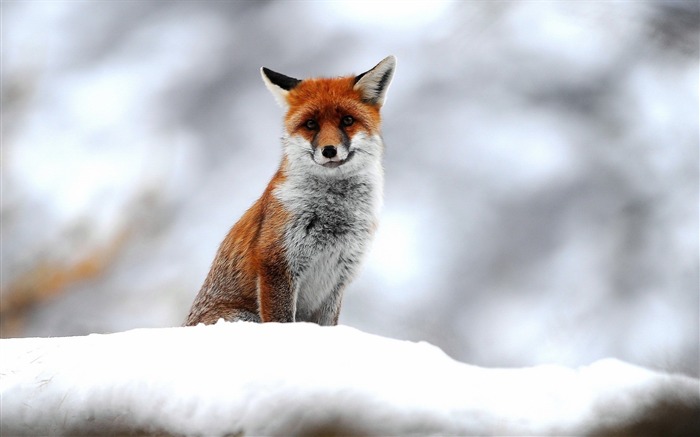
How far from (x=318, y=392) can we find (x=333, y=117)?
86.5 inches

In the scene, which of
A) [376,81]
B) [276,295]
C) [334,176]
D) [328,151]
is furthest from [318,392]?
[376,81]

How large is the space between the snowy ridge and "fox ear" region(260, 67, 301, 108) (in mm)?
1860

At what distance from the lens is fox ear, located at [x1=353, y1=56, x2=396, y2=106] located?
5125 millimetres

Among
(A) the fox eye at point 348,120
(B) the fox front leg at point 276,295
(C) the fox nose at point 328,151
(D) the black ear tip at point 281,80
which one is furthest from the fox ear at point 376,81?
(B) the fox front leg at point 276,295

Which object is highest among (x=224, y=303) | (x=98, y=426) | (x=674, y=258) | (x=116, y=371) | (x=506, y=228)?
(x=506, y=228)

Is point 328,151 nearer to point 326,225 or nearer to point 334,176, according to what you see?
point 334,176

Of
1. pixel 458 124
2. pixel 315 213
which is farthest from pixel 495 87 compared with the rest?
pixel 315 213

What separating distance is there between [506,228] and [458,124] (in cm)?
196

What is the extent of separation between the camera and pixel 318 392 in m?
3.24

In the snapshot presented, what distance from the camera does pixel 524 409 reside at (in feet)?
10.3

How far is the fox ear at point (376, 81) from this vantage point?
512 cm

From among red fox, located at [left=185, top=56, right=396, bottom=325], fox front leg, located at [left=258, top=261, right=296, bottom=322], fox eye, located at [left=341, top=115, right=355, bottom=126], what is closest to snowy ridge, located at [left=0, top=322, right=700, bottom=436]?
fox front leg, located at [left=258, top=261, right=296, bottom=322]

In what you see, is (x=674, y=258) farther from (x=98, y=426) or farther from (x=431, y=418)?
(x=98, y=426)

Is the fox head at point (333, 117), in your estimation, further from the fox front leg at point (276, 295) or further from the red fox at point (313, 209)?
the fox front leg at point (276, 295)
